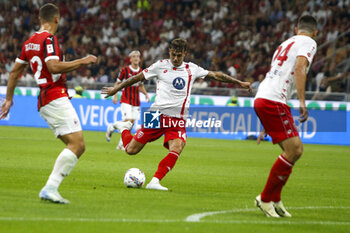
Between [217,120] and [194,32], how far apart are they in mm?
7558

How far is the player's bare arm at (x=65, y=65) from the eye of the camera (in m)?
7.69

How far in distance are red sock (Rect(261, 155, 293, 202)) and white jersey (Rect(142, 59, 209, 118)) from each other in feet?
10.4

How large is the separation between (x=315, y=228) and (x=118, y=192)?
131 inches

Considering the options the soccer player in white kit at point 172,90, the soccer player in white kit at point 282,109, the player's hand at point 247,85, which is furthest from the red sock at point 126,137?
the soccer player in white kit at point 282,109

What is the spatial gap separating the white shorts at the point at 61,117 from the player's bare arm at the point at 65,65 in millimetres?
422

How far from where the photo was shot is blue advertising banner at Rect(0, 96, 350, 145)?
23.1 metres

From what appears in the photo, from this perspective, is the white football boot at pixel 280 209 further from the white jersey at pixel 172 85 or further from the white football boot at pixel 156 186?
the white jersey at pixel 172 85

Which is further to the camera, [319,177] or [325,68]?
[325,68]

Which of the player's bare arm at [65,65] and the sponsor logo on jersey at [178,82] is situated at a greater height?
the player's bare arm at [65,65]

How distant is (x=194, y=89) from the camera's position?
25.9 m

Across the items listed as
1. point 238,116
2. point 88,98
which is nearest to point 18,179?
point 238,116

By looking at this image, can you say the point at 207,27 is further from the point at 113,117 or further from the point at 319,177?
the point at 319,177

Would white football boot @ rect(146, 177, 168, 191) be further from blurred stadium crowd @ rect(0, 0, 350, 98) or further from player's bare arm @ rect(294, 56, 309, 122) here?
blurred stadium crowd @ rect(0, 0, 350, 98)

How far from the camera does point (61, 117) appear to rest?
26.1 ft
